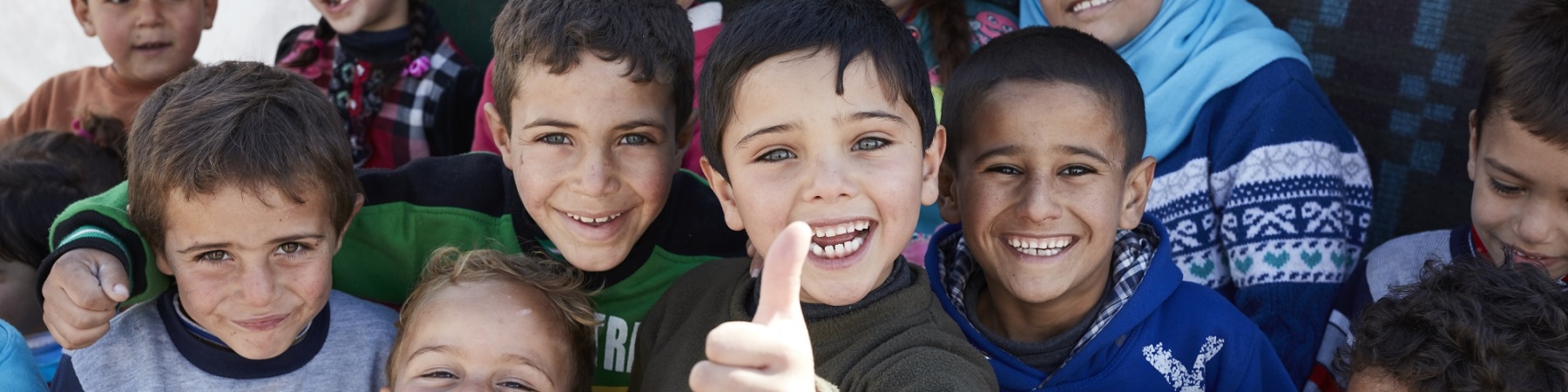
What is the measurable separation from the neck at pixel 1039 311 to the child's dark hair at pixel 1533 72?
2.40 ft

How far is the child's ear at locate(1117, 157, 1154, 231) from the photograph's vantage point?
198 centimetres

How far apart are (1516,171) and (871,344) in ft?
3.87

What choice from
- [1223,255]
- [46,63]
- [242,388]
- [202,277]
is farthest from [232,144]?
[46,63]

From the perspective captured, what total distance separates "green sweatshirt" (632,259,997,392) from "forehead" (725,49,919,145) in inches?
9.9

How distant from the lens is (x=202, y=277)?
6.61ft

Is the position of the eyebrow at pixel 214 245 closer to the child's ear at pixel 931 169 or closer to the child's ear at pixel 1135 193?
the child's ear at pixel 931 169

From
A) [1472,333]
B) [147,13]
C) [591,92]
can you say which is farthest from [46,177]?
[1472,333]

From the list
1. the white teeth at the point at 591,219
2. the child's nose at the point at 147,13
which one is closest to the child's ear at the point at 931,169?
the white teeth at the point at 591,219

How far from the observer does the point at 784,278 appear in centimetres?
121

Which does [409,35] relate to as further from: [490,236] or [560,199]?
[560,199]

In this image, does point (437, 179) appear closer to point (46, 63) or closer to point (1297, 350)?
point (1297, 350)

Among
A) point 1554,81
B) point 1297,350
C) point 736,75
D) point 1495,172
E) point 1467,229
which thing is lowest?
point 1297,350

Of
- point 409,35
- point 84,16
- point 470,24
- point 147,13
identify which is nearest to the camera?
point 409,35

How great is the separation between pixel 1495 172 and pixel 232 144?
206 centimetres
